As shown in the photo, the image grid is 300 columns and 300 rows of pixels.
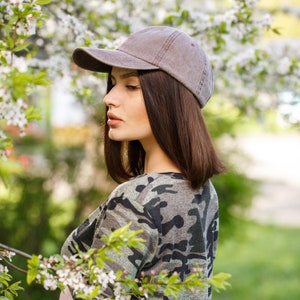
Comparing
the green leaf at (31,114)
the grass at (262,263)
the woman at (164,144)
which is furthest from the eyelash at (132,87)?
the grass at (262,263)

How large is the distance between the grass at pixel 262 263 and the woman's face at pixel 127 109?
425 cm

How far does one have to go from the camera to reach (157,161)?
6.74 feet

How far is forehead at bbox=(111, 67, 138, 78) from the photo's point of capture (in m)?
2.01

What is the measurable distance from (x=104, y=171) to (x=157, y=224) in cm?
400

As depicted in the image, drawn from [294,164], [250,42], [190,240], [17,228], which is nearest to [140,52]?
[190,240]

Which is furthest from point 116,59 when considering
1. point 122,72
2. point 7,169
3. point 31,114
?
point 7,169

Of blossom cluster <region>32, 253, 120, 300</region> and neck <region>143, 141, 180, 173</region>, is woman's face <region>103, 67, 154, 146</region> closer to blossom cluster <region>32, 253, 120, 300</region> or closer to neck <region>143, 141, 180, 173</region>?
neck <region>143, 141, 180, 173</region>

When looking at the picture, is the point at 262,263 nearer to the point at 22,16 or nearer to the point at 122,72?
the point at 122,72

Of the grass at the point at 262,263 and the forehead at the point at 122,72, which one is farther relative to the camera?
the grass at the point at 262,263

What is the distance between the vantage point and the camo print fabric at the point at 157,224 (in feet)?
6.01

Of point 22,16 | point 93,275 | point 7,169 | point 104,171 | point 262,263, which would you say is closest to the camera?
point 7,169

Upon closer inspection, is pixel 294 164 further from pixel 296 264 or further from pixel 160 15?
pixel 160 15

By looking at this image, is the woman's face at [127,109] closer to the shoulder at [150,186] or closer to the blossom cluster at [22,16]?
the shoulder at [150,186]

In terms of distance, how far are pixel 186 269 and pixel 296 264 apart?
6.58m
